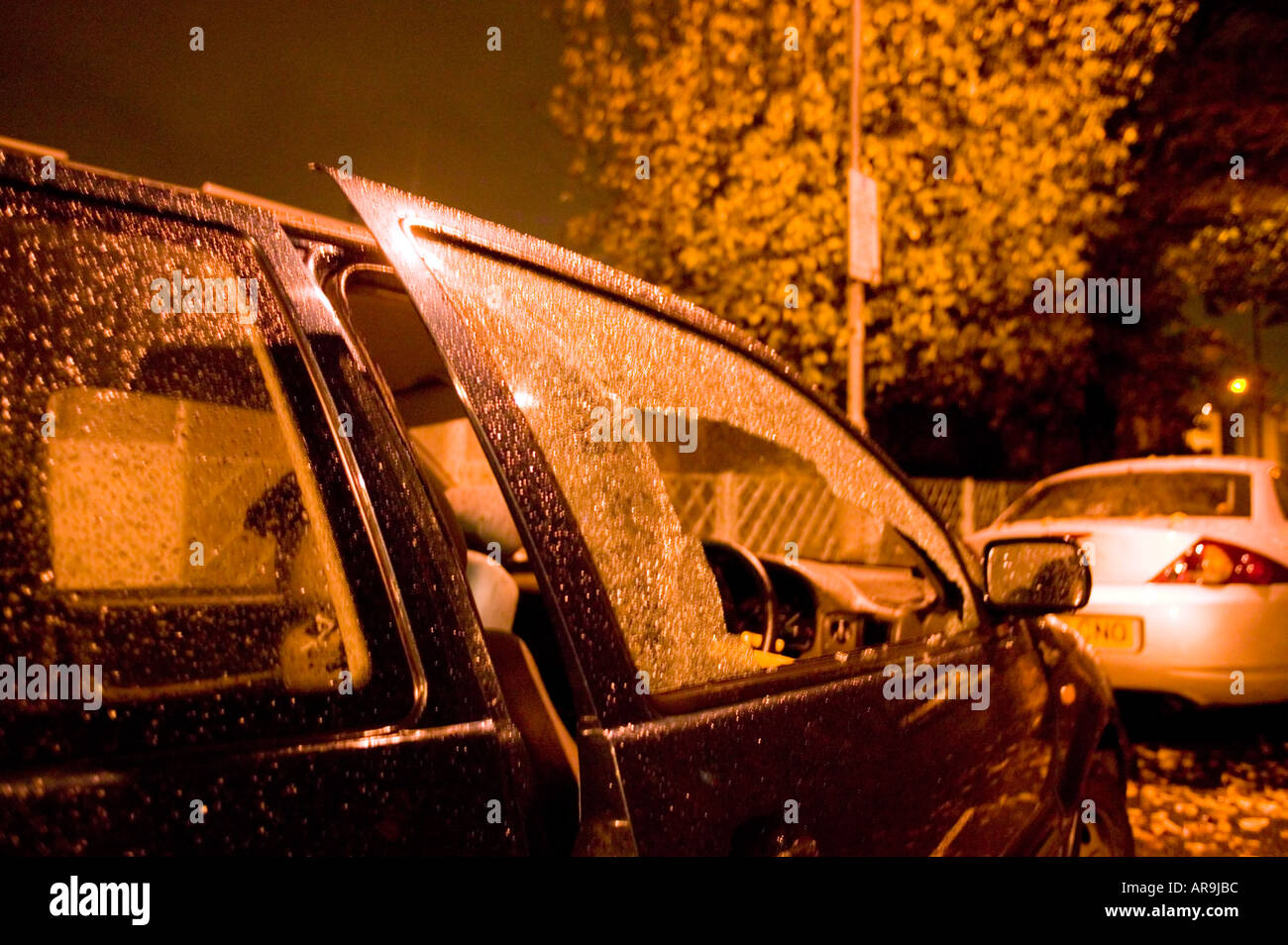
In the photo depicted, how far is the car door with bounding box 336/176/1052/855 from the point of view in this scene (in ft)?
3.90

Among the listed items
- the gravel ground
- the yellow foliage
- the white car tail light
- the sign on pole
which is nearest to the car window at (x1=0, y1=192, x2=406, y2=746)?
the gravel ground

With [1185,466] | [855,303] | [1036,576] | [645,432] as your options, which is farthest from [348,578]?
[855,303]

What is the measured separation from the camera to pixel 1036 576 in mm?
2102

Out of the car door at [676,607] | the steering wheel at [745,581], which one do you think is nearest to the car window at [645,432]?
the car door at [676,607]

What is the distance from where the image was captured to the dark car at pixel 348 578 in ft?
3.05

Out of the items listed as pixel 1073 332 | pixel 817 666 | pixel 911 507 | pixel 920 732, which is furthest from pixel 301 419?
pixel 1073 332

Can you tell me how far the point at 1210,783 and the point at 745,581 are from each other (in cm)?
304

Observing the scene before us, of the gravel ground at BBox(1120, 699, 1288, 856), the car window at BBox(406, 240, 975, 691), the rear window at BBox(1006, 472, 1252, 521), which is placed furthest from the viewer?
the rear window at BBox(1006, 472, 1252, 521)

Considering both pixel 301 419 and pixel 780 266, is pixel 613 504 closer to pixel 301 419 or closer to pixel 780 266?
pixel 301 419

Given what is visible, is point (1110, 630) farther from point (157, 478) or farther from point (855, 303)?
point (157, 478)

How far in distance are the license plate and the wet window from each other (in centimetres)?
432

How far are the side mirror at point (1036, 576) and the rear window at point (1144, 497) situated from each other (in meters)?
3.42

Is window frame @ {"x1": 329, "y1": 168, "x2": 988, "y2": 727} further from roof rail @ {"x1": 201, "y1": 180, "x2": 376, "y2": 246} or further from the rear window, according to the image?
the rear window

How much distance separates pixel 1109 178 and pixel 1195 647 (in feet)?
26.5
